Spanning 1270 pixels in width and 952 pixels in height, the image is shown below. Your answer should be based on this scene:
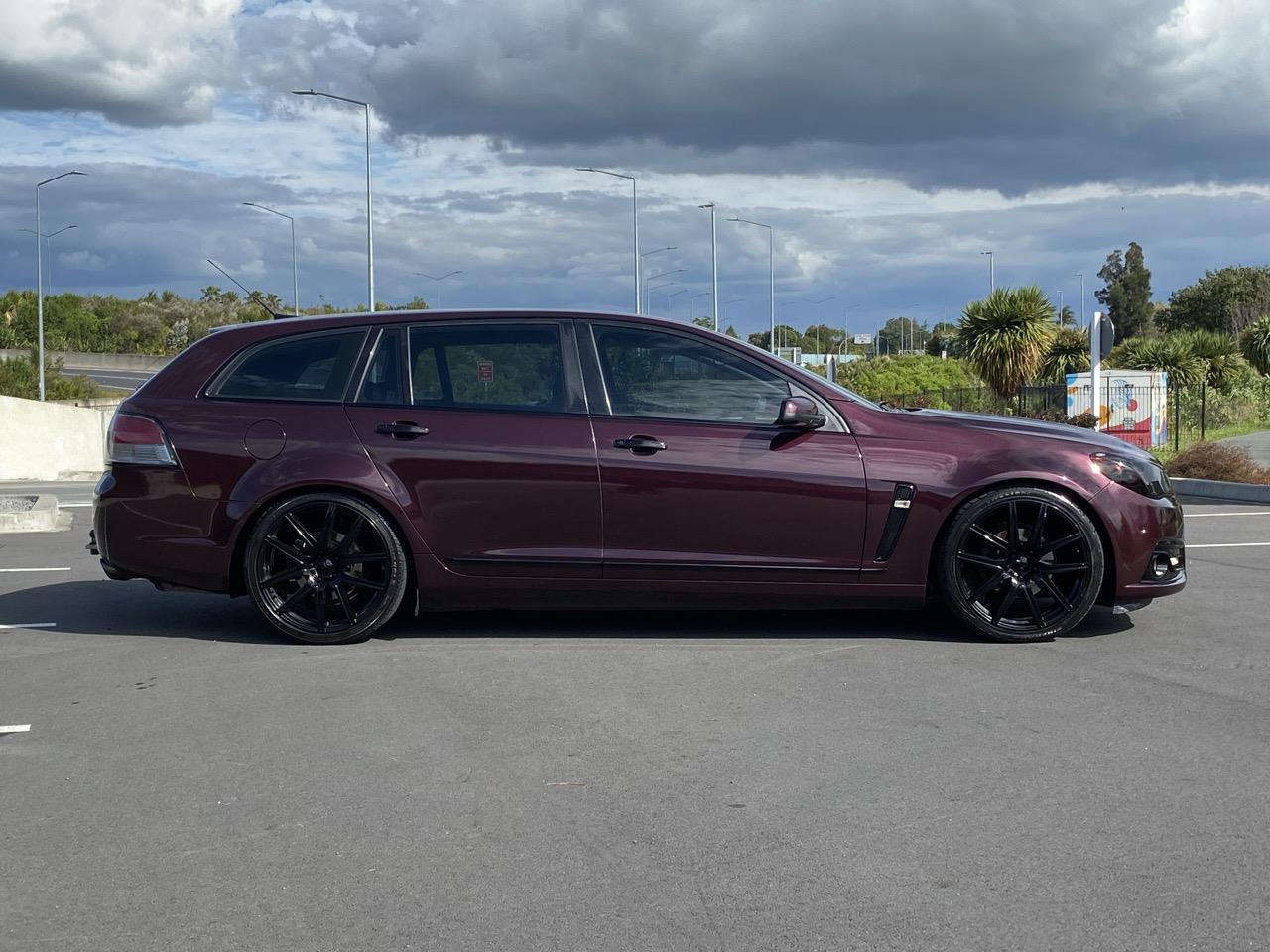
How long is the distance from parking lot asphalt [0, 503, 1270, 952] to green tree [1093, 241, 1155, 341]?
8952cm

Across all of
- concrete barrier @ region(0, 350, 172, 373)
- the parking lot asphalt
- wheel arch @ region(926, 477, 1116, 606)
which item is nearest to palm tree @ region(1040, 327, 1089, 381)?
the parking lot asphalt

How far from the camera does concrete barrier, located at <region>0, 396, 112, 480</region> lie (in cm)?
3231

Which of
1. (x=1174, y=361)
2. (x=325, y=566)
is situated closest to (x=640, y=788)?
(x=325, y=566)

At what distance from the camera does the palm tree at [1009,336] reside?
32938mm

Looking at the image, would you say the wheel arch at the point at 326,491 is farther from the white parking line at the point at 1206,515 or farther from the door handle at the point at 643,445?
the white parking line at the point at 1206,515

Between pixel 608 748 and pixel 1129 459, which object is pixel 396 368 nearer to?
pixel 608 748

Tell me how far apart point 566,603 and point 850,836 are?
10.2ft

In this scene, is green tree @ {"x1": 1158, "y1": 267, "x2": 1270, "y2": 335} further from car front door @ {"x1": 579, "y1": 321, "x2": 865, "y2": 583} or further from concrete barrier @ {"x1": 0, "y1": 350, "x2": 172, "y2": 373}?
car front door @ {"x1": 579, "y1": 321, "x2": 865, "y2": 583}

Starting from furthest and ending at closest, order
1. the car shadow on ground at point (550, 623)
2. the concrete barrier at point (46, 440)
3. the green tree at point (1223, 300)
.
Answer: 1. the green tree at point (1223, 300)
2. the concrete barrier at point (46, 440)
3. the car shadow on ground at point (550, 623)

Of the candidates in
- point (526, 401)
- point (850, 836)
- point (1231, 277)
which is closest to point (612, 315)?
point (526, 401)

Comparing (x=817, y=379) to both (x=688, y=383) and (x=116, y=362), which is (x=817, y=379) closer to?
(x=688, y=383)

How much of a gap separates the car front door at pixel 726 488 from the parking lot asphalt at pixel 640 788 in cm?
43

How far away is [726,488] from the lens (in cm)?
676

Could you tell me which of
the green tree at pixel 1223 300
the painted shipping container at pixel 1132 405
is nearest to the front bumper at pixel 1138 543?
the painted shipping container at pixel 1132 405
